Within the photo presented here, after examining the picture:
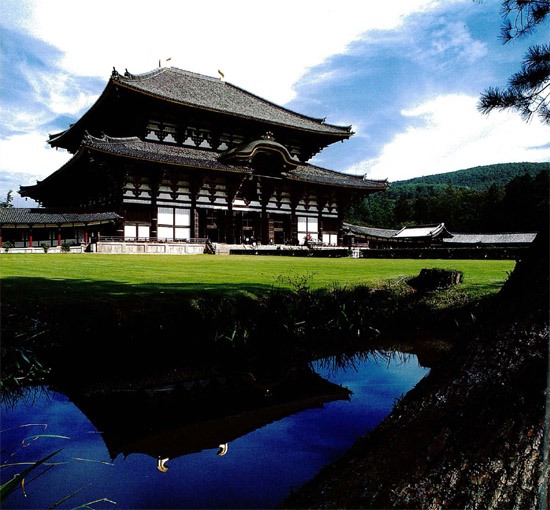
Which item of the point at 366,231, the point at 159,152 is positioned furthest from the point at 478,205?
the point at 159,152

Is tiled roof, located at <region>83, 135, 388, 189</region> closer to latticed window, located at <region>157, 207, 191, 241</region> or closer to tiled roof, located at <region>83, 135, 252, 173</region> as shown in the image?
tiled roof, located at <region>83, 135, 252, 173</region>

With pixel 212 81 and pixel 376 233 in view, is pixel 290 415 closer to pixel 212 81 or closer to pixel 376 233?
pixel 212 81

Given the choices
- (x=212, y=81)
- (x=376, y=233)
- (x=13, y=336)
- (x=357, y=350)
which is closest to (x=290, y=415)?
(x=357, y=350)

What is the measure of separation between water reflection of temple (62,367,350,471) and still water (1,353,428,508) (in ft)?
0.04

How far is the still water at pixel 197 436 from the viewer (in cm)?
314

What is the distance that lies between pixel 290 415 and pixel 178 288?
4892mm

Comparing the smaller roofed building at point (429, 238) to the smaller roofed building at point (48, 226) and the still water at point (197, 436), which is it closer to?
the smaller roofed building at point (48, 226)

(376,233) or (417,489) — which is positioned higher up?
(376,233)

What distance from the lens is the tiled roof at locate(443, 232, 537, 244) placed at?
43.7 metres

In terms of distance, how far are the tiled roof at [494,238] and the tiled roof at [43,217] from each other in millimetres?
38857

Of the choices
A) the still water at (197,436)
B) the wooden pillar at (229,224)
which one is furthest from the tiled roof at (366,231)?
the still water at (197,436)

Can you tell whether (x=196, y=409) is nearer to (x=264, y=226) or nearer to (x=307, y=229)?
(x=264, y=226)

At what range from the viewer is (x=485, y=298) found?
851cm

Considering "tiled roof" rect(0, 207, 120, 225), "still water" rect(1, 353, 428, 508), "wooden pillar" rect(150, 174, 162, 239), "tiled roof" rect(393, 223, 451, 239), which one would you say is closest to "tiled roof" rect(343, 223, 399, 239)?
"tiled roof" rect(393, 223, 451, 239)
